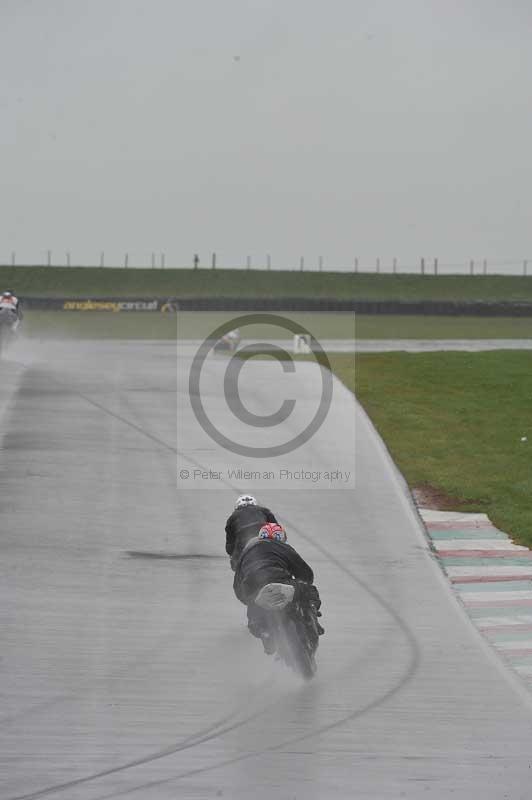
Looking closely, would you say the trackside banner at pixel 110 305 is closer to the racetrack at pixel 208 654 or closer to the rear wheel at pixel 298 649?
the racetrack at pixel 208 654

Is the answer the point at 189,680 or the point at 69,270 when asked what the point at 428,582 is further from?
the point at 69,270

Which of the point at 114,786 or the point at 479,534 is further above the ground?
the point at 114,786

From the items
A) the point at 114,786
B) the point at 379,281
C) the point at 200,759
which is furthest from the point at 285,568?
the point at 379,281

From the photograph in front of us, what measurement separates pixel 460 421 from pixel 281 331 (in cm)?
3172

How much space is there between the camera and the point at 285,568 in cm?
1098

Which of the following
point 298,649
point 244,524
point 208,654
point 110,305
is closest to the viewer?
point 298,649

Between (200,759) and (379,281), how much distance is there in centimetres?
7313

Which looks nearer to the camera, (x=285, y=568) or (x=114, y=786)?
(x=114, y=786)

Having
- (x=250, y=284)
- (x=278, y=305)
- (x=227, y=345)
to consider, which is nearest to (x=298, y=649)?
(x=227, y=345)

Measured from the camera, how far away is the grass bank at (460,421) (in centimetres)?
1948

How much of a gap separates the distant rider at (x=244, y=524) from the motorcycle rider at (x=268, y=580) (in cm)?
40

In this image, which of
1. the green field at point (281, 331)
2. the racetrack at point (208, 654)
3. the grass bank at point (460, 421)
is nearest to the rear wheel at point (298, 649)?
the racetrack at point (208, 654)

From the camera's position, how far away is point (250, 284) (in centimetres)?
7994

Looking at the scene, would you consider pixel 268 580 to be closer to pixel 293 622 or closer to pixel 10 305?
pixel 293 622
